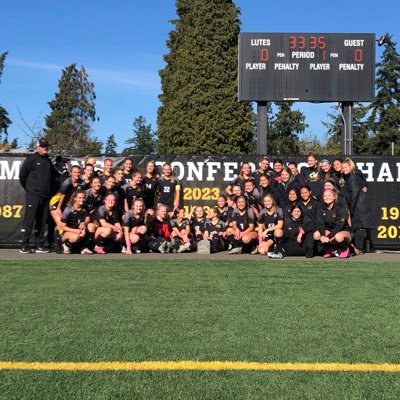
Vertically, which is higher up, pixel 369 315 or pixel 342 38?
pixel 342 38

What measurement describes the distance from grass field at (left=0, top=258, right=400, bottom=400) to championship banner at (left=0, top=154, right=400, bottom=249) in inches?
143

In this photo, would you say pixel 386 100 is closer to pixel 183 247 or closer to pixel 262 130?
pixel 262 130

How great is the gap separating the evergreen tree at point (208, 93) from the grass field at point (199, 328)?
2485 centimetres

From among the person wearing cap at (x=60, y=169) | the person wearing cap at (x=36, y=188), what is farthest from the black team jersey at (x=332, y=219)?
the person wearing cap at (x=36, y=188)

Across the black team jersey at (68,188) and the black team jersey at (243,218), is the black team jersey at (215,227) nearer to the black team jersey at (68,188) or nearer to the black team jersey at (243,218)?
the black team jersey at (243,218)

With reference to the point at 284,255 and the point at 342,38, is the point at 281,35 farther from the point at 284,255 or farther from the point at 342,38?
the point at 284,255

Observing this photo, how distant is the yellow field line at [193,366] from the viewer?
3.39 meters

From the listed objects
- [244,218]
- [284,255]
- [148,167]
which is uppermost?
[148,167]

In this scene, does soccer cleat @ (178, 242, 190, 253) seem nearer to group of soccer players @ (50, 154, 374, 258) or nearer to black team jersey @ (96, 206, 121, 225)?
group of soccer players @ (50, 154, 374, 258)

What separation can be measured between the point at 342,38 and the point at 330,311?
11.9m

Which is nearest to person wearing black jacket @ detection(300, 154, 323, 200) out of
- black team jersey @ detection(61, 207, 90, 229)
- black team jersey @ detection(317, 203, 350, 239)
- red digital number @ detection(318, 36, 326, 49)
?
black team jersey @ detection(317, 203, 350, 239)

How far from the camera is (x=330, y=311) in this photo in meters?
5.04

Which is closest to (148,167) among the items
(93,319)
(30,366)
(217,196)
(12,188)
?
(217,196)

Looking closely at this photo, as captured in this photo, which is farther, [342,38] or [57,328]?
[342,38]
